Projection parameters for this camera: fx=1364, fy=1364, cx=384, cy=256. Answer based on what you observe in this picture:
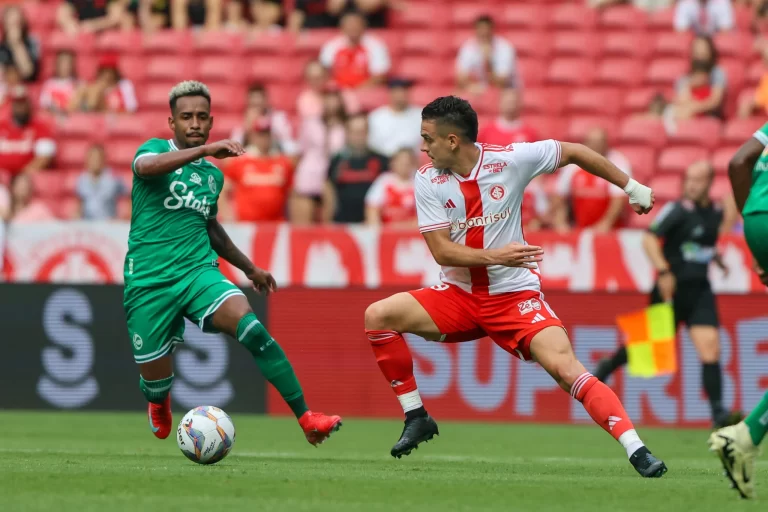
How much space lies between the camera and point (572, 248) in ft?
44.5

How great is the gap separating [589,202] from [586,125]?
2371 millimetres

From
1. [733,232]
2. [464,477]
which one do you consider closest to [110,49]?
[733,232]

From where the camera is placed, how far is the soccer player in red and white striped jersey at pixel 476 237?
25.8 ft

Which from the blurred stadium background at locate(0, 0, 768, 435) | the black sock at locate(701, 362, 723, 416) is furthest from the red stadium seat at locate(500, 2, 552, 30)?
the black sock at locate(701, 362, 723, 416)

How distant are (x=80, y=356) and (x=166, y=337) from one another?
203 inches

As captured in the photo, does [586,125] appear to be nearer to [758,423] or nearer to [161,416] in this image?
[161,416]

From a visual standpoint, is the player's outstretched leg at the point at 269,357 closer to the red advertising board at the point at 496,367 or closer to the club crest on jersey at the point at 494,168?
the club crest on jersey at the point at 494,168

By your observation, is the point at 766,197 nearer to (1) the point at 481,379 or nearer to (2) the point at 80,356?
(1) the point at 481,379

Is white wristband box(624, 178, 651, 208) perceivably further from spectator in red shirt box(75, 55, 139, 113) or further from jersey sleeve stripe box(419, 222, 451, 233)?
spectator in red shirt box(75, 55, 139, 113)

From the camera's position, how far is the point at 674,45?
57.6 ft

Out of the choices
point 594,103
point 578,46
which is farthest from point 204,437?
point 578,46

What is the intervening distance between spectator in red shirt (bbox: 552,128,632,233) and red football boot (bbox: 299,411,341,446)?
678 cm

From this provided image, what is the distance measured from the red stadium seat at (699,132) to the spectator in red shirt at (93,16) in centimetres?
758

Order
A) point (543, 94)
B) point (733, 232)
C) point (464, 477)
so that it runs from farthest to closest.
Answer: point (543, 94) < point (733, 232) < point (464, 477)
